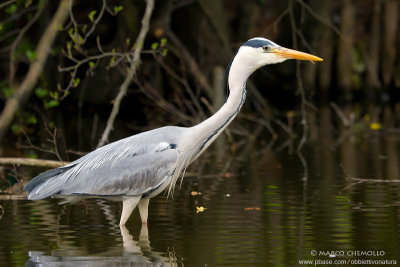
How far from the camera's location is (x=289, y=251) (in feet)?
22.4

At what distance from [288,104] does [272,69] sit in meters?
3.44

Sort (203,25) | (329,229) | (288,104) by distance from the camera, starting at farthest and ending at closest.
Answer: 1. (288,104)
2. (203,25)
3. (329,229)

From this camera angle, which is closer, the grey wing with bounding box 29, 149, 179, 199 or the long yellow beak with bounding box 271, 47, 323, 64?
the grey wing with bounding box 29, 149, 179, 199

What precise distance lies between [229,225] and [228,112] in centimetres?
98

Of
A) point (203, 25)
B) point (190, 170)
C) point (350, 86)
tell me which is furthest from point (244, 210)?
point (350, 86)

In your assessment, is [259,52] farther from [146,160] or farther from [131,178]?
[131,178]

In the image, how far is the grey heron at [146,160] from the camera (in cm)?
777

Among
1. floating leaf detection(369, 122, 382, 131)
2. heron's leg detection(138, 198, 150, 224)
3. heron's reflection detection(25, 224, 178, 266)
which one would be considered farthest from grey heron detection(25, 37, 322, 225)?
floating leaf detection(369, 122, 382, 131)

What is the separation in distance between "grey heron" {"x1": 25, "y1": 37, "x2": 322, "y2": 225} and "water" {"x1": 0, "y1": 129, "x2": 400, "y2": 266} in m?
0.33

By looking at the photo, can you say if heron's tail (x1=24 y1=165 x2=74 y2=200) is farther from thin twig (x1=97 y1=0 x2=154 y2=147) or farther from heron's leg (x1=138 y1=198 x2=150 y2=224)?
thin twig (x1=97 y1=0 x2=154 y2=147)

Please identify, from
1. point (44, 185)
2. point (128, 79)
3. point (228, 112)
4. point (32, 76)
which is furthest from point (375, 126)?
point (44, 185)

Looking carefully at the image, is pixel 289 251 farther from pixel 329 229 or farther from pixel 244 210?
pixel 244 210

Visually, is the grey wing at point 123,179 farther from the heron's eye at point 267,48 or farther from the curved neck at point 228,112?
the heron's eye at point 267,48

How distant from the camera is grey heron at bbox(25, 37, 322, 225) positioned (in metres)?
7.77
